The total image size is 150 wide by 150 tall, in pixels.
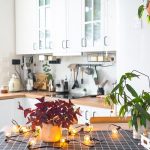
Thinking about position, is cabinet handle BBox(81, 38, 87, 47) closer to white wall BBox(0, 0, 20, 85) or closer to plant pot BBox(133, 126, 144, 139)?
white wall BBox(0, 0, 20, 85)

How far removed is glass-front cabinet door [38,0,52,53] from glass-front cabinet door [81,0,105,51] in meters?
0.69

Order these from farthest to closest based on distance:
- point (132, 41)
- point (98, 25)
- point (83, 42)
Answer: point (83, 42)
point (98, 25)
point (132, 41)

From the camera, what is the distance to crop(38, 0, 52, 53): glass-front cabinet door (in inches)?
155

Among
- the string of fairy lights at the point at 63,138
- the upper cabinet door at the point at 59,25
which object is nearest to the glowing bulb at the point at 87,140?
the string of fairy lights at the point at 63,138

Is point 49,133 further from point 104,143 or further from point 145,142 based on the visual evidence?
point 145,142

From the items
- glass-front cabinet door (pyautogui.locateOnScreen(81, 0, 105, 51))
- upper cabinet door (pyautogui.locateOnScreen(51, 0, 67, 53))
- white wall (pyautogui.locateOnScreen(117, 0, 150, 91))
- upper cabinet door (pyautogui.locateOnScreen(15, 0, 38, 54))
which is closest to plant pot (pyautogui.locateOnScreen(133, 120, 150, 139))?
white wall (pyautogui.locateOnScreen(117, 0, 150, 91))

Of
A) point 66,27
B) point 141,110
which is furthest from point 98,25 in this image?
point 141,110

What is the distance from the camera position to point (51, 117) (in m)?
1.52

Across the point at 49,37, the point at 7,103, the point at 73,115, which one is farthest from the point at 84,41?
the point at 73,115

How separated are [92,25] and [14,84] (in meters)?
1.62

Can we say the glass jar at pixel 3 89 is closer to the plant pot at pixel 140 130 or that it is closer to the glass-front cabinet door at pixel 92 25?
the glass-front cabinet door at pixel 92 25

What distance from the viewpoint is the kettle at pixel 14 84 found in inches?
170

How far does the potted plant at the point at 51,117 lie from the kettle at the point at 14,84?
2.84m

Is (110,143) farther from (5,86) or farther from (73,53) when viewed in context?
(5,86)
